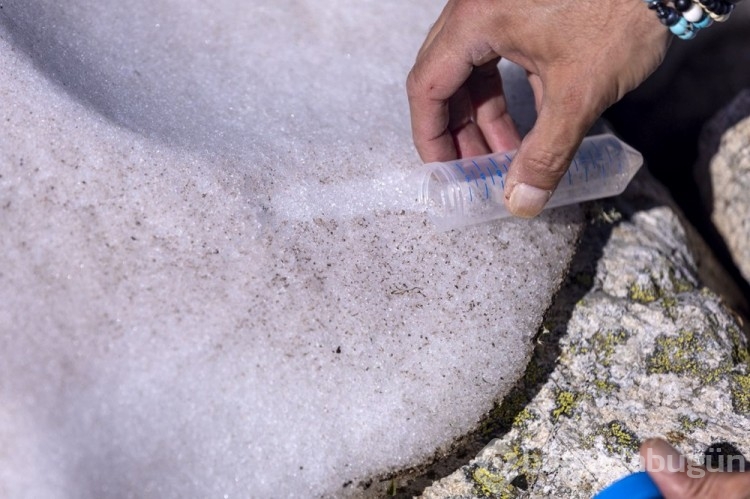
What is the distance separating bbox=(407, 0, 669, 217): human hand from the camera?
6.18 ft

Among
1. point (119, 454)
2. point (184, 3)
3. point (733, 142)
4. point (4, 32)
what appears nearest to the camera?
point (119, 454)

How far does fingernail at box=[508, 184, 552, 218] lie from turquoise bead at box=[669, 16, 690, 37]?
1.66ft

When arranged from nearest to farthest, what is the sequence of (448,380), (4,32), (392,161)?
(448,380) < (4,32) < (392,161)

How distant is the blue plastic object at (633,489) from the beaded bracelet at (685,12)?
110 centimetres

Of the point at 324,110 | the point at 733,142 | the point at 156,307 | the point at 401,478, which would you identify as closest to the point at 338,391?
the point at 401,478

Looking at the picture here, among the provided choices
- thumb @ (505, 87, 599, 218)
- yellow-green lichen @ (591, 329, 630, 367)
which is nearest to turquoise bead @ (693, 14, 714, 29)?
thumb @ (505, 87, 599, 218)

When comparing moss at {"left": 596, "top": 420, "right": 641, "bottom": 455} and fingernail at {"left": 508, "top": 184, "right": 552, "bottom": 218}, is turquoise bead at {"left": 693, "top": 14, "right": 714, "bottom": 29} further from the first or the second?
moss at {"left": 596, "top": 420, "right": 641, "bottom": 455}

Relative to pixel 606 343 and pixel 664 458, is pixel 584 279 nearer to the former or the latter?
pixel 606 343

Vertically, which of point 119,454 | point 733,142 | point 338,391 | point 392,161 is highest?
point 733,142

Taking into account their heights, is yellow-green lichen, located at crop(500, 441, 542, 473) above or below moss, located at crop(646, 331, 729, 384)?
below

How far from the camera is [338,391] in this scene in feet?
5.79

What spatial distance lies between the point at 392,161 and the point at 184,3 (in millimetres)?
836

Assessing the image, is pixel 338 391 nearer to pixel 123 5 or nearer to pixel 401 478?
pixel 401 478

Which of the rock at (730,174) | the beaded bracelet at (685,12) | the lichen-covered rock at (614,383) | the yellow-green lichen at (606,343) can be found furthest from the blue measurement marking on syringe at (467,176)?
the rock at (730,174)
